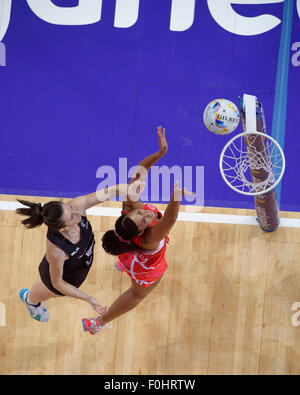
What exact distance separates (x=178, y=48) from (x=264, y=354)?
379cm

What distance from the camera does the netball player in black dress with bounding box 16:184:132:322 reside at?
338cm

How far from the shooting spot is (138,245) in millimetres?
3555

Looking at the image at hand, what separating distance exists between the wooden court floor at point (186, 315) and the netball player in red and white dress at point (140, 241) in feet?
1.89

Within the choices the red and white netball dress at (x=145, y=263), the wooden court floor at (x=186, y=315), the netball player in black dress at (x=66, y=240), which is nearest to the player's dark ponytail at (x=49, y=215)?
the netball player in black dress at (x=66, y=240)

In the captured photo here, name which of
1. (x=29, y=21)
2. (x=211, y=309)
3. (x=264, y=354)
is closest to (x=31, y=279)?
(x=211, y=309)

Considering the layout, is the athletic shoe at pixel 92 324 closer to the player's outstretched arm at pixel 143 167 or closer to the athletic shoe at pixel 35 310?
the athletic shoe at pixel 35 310

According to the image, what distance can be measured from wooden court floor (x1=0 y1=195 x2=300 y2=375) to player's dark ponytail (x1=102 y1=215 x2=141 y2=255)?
1364 mm

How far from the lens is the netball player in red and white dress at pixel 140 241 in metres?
3.22

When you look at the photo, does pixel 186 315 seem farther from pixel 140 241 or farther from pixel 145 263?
pixel 140 241

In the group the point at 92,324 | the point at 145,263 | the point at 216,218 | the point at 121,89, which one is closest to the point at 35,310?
the point at 92,324

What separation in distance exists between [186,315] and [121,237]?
1898 millimetres

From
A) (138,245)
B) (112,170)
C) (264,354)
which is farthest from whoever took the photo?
(112,170)
